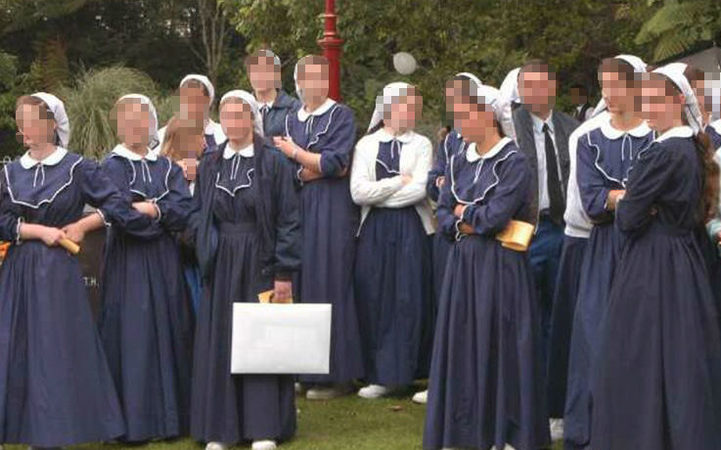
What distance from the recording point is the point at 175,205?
776 centimetres

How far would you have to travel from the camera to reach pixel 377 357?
8.87 meters

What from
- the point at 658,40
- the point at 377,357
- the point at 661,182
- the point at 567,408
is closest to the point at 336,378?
the point at 377,357

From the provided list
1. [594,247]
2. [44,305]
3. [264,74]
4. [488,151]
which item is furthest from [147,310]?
[594,247]

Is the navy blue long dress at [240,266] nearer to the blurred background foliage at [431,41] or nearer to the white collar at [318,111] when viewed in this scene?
the white collar at [318,111]

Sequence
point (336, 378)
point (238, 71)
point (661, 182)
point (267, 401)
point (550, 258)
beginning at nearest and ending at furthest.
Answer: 1. point (661, 182)
2. point (267, 401)
3. point (550, 258)
4. point (336, 378)
5. point (238, 71)

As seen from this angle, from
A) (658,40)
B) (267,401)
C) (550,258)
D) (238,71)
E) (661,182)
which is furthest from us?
(238,71)

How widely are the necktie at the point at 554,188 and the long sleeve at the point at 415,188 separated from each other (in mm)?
1205

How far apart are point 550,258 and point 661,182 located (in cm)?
192

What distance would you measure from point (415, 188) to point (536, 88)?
4.36 feet

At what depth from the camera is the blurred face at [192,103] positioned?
849 cm

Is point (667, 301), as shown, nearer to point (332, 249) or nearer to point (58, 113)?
point (332, 249)

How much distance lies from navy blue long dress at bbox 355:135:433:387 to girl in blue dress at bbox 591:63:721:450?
8.98 feet

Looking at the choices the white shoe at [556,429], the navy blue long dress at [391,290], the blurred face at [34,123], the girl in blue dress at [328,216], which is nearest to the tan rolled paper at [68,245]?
the blurred face at [34,123]

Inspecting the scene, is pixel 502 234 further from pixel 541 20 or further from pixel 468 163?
pixel 541 20
